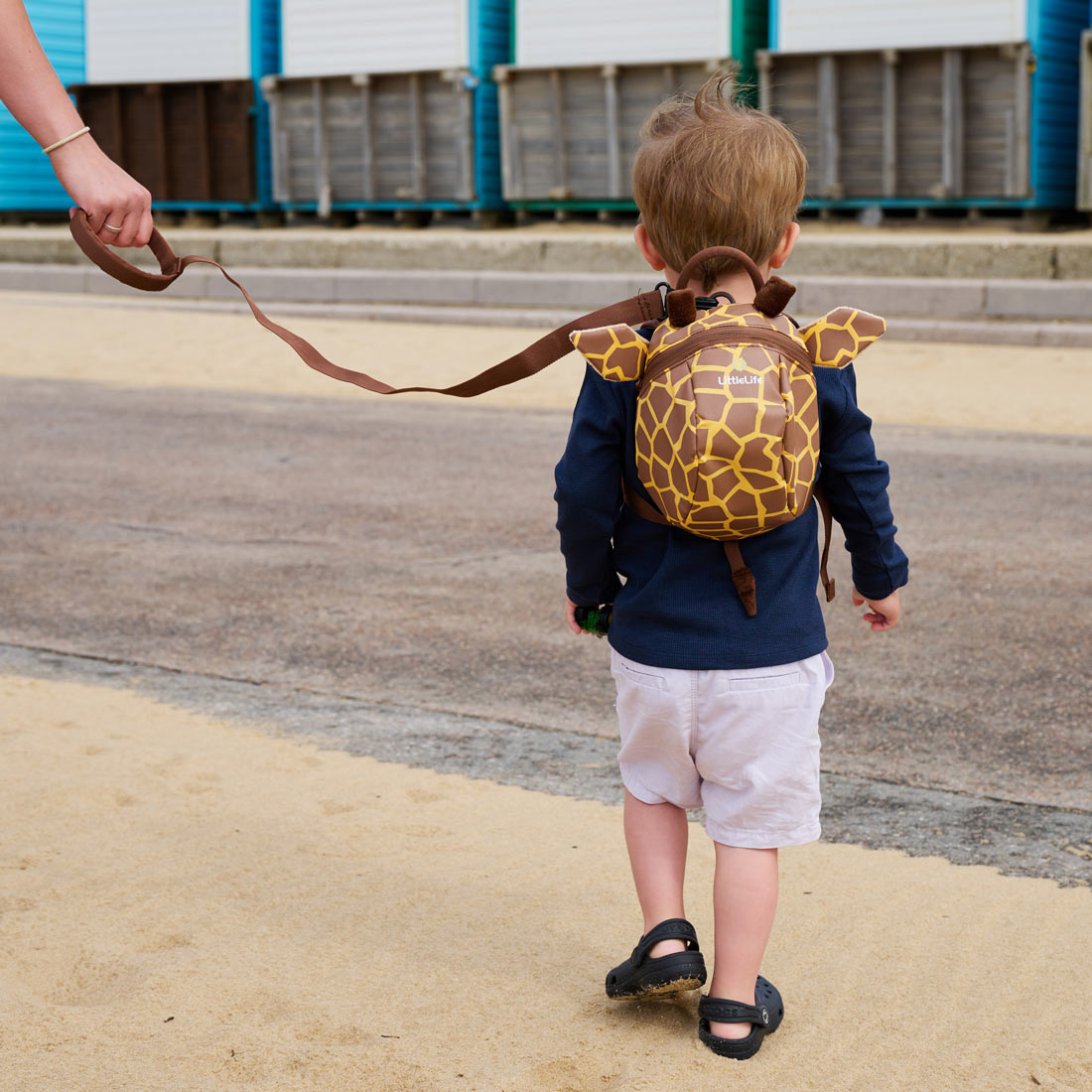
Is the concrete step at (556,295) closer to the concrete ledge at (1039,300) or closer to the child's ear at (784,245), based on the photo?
the concrete ledge at (1039,300)

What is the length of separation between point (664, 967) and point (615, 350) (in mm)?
927

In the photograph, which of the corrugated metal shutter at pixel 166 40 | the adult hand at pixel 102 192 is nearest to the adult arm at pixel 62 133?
the adult hand at pixel 102 192

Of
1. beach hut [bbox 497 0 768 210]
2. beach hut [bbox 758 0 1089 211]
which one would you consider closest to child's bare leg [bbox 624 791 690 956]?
beach hut [bbox 758 0 1089 211]

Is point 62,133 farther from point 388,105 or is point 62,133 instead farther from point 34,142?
point 34,142

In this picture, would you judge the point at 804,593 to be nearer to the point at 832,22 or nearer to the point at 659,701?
the point at 659,701

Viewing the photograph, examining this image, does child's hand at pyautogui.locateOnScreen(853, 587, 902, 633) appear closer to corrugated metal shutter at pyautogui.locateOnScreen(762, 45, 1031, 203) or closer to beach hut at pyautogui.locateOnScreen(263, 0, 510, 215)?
corrugated metal shutter at pyautogui.locateOnScreen(762, 45, 1031, 203)

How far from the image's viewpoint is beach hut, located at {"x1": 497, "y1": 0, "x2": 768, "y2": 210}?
20.4m

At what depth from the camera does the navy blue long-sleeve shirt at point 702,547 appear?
7.96 ft

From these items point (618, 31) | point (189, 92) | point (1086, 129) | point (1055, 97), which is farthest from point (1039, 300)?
point (189, 92)

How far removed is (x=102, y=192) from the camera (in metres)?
2.74

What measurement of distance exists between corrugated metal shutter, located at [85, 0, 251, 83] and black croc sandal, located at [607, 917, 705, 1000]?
2271 cm

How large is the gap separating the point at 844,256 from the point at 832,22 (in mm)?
4797

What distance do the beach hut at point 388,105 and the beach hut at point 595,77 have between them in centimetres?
55

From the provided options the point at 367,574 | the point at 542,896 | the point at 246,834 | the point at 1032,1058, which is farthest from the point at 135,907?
the point at 367,574
